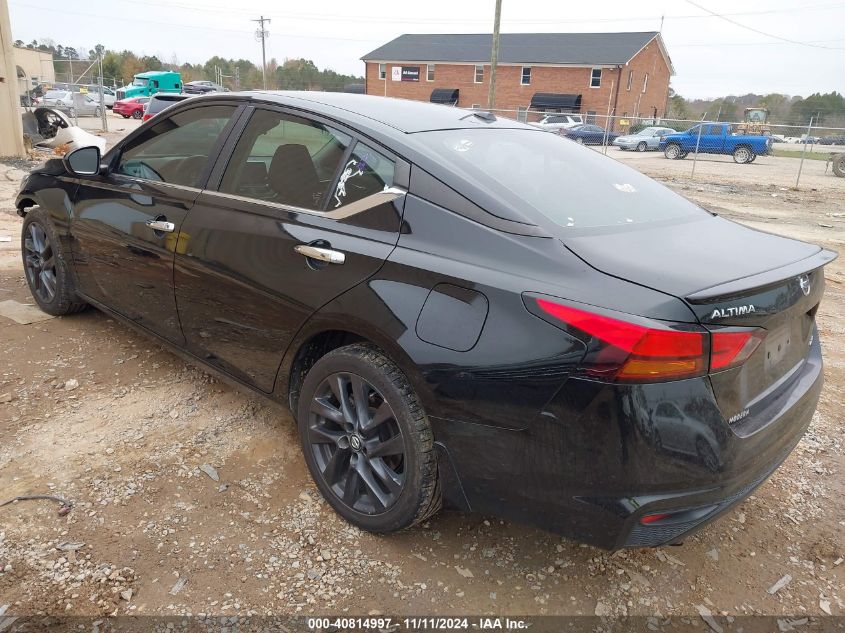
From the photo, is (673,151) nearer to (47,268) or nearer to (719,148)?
(719,148)

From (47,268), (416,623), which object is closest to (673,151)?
(47,268)

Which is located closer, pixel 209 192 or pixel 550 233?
pixel 550 233

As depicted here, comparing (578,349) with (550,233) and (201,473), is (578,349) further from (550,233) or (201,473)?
(201,473)

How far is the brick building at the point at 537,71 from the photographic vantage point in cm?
4597

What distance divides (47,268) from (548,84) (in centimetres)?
4815

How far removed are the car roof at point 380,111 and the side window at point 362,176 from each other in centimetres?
15

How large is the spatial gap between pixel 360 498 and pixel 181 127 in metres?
2.21

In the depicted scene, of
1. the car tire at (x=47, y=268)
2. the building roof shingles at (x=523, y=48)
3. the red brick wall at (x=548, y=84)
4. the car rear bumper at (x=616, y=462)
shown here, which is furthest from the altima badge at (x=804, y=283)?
the building roof shingles at (x=523, y=48)

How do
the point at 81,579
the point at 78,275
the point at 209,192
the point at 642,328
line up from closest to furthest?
the point at 642,328 → the point at 81,579 → the point at 209,192 → the point at 78,275

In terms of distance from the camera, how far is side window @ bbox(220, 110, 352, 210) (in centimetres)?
261

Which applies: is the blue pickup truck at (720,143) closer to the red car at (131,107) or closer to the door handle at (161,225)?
the door handle at (161,225)

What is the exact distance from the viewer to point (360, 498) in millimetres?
2463

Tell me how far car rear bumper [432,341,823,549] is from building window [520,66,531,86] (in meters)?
50.6

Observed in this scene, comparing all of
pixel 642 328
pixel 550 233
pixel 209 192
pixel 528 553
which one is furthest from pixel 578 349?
pixel 209 192
